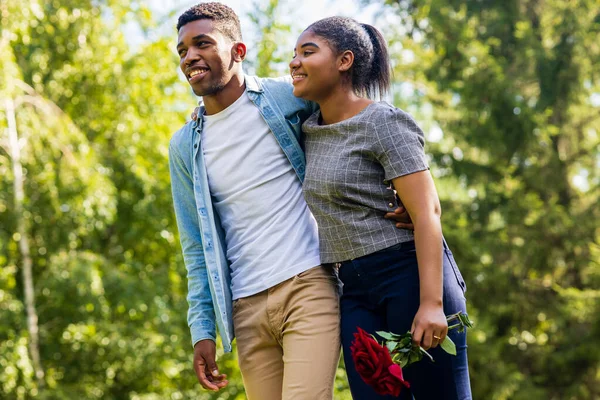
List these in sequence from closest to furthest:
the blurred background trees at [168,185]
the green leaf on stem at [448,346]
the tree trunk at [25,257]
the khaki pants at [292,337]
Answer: the green leaf on stem at [448,346] < the khaki pants at [292,337] < the tree trunk at [25,257] < the blurred background trees at [168,185]

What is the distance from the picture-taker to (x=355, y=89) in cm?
268

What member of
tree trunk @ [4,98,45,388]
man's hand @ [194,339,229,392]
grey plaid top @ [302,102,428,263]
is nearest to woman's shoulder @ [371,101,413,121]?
grey plaid top @ [302,102,428,263]

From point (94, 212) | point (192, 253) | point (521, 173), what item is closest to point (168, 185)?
point (94, 212)

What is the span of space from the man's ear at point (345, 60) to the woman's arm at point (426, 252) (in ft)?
1.44

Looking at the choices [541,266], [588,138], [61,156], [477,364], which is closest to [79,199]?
[61,156]

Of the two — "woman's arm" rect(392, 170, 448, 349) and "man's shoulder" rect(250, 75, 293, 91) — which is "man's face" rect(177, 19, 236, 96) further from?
"woman's arm" rect(392, 170, 448, 349)

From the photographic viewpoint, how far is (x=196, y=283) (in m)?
2.98

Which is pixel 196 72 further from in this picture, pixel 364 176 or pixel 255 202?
pixel 364 176

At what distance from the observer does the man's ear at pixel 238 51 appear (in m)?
2.95

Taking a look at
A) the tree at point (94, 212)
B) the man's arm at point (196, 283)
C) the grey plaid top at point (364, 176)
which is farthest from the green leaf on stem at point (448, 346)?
the tree at point (94, 212)

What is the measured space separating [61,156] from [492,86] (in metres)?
5.74

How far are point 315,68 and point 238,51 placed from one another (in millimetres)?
450

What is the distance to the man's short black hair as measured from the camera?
2898mm

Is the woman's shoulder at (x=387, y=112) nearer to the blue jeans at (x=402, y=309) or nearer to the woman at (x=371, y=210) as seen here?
the woman at (x=371, y=210)
